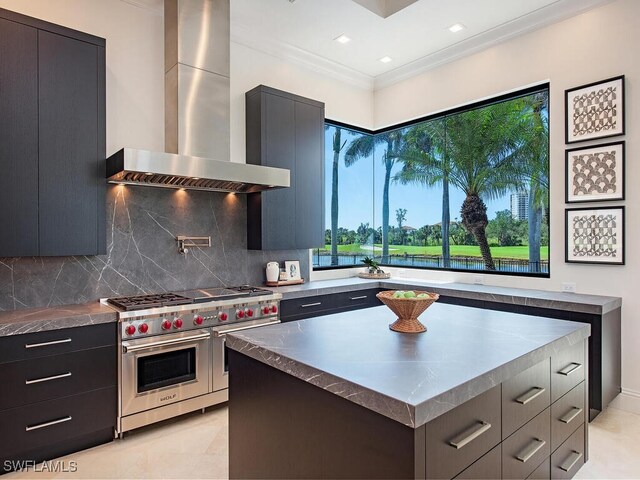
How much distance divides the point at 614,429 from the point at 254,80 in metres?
4.37

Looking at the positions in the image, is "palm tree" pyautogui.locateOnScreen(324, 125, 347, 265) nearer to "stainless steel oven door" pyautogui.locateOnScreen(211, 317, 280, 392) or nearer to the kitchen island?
"stainless steel oven door" pyautogui.locateOnScreen(211, 317, 280, 392)

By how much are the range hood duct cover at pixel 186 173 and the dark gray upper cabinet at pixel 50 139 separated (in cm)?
27

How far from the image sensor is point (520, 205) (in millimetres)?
4125

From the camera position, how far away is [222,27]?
11.9 ft

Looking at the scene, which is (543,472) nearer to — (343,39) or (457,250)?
(457,250)

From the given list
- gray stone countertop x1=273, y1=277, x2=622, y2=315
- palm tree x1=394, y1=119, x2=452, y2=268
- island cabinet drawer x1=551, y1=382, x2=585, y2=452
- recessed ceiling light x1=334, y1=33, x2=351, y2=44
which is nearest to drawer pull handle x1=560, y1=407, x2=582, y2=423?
island cabinet drawer x1=551, y1=382, x2=585, y2=452

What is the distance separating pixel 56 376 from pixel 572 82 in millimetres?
4656

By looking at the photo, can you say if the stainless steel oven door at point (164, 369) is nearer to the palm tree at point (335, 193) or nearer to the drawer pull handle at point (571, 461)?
the palm tree at point (335, 193)

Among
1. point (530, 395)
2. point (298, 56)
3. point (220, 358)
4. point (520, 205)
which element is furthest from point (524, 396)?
point (298, 56)

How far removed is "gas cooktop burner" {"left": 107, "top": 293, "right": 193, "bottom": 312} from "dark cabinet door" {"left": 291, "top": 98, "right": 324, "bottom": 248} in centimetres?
141

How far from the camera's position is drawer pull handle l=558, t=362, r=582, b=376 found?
2.06 m

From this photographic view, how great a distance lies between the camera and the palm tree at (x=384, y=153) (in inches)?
213

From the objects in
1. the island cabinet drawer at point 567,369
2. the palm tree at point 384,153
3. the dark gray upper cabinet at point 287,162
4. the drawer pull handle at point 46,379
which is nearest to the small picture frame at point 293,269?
the dark gray upper cabinet at point 287,162

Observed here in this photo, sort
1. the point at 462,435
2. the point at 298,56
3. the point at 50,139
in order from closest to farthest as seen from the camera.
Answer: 1. the point at 462,435
2. the point at 50,139
3. the point at 298,56
